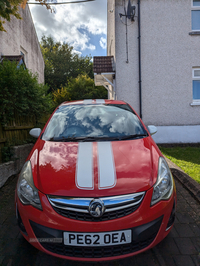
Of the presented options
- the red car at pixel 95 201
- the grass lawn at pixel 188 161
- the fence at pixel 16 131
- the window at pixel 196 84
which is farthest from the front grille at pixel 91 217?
the window at pixel 196 84

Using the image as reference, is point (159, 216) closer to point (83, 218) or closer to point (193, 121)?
point (83, 218)

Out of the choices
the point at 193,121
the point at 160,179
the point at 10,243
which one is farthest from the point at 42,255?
the point at 193,121

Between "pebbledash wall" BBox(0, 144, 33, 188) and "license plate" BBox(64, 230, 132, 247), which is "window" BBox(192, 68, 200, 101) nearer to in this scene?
"pebbledash wall" BBox(0, 144, 33, 188)

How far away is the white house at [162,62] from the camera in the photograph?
27.0 ft

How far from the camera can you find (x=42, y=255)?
Answer: 2162 millimetres

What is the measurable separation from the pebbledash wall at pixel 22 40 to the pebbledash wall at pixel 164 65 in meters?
3.95

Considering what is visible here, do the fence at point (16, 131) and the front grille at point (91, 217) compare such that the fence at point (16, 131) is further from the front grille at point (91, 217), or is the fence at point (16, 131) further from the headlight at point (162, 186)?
the headlight at point (162, 186)

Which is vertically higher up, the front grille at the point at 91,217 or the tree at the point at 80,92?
the tree at the point at 80,92

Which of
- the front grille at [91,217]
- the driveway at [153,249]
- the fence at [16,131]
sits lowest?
the driveway at [153,249]

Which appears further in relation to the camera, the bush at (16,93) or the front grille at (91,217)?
the bush at (16,93)

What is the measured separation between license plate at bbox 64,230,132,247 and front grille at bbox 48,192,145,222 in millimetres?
116

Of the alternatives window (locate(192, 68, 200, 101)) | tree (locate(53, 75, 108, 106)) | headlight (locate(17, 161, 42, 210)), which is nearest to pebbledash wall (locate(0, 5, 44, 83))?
headlight (locate(17, 161, 42, 210))

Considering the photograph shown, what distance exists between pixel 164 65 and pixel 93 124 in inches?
254

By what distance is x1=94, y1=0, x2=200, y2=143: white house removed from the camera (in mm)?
8227
